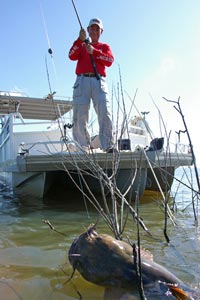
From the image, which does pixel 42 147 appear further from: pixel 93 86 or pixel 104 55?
pixel 104 55

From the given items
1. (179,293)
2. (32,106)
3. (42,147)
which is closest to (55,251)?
(179,293)

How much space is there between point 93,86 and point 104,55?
53 centimetres

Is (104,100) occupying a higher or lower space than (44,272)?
higher

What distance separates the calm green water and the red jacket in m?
2.47

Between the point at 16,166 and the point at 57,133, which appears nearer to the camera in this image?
the point at 16,166

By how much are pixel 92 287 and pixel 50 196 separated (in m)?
6.29

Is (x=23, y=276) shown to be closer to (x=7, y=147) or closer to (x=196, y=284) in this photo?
(x=196, y=284)

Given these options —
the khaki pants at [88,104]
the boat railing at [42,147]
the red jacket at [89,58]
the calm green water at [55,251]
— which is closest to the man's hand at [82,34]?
the red jacket at [89,58]

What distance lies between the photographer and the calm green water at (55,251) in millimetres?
2672

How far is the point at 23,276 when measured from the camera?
298 cm

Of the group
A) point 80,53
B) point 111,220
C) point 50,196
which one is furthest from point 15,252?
point 50,196

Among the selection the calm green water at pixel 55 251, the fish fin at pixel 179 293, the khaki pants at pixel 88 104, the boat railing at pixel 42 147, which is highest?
the khaki pants at pixel 88 104

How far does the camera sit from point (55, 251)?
147 inches

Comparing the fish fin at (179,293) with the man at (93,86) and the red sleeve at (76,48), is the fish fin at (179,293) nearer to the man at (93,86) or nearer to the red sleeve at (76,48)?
the man at (93,86)
